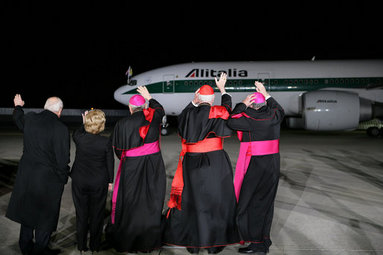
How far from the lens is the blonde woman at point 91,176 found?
3268 mm

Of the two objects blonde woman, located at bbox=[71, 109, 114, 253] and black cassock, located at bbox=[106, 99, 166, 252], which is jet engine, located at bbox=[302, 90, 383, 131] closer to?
black cassock, located at bbox=[106, 99, 166, 252]

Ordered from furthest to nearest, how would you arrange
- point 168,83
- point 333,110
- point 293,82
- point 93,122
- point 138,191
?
1. point 168,83
2. point 293,82
3. point 333,110
4. point 138,191
5. point 93,122

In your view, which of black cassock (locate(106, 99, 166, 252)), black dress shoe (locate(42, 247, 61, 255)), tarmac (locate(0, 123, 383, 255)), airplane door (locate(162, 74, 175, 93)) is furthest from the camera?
airplane door (locate(162, 74, 175, 93))

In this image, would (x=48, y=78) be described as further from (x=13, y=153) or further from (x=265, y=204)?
(x=265, y=204)

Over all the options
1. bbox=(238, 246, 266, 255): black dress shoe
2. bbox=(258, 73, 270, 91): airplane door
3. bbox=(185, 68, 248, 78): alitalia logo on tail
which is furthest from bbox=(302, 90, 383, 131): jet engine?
bbox=(238, 246, 266, 255): black dress shoe

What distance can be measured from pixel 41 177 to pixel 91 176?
1.57ft

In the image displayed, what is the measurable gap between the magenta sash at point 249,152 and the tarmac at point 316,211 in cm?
76

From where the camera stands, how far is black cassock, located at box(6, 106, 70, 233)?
10.3ft

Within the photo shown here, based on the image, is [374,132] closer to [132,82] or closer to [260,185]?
[132,82]

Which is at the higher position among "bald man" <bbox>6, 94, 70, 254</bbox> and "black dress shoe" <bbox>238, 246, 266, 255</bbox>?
"bald man" <bbox>6, 94, 70, 254</bbox>

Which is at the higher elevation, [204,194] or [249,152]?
[249,152]

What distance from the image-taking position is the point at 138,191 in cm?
346

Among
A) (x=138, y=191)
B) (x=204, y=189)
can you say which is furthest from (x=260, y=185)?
(x=138, y=191)

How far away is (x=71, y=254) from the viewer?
3311 mm
